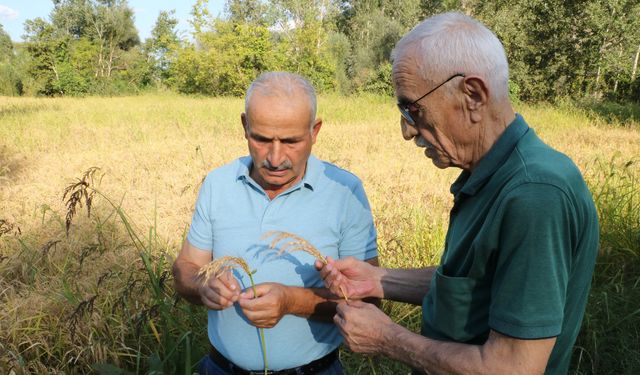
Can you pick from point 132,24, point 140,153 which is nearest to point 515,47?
point 140,153

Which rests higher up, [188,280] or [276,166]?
[276,166]

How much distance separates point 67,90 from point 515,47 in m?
26.9

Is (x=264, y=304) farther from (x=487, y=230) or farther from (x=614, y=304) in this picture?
(x=614, y=304)

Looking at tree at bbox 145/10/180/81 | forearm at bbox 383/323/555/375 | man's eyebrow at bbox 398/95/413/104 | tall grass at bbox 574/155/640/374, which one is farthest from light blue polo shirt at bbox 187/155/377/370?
tree at bbox 145/10/180/81

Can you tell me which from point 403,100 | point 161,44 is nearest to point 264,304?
point 403,100

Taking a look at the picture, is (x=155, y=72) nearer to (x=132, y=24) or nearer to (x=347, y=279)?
(x=132, y=24)

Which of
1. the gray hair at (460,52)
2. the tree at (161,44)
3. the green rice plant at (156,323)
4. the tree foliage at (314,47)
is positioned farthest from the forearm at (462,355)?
the tree at (161,44)

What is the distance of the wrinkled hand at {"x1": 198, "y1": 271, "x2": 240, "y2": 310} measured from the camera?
5.55 feet

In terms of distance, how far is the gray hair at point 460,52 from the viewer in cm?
131

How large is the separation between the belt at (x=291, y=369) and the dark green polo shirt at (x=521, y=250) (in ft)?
2.27

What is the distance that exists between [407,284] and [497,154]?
77cm

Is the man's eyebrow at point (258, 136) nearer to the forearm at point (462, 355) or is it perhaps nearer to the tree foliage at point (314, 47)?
the forearm at point (462, 355)

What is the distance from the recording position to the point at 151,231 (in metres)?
3.36

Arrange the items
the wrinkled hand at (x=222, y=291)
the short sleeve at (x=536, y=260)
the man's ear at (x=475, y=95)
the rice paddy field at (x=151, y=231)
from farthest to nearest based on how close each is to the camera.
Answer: the rice paddy field at (x=151, y=231) → the wrinkled hand at (x=222, y=291) → the man's ear at (x=475, y=95) → the short sleeve at (x=536, y=260)
